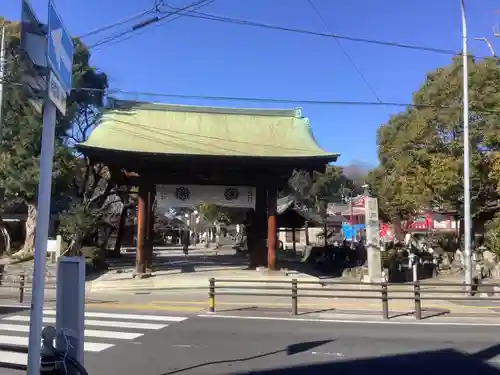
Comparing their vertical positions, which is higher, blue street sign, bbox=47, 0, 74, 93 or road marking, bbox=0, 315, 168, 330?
blue street sign, bbox=47, 0, 74, 93

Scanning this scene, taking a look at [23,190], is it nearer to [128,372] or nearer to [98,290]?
[98,290]

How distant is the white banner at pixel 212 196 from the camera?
2308 centimetres

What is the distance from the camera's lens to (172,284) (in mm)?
19188

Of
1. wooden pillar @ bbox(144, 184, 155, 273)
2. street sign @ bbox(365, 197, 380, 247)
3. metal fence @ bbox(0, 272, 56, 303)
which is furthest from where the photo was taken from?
wooden pillar @ bbox(144, 184, 155, 273)

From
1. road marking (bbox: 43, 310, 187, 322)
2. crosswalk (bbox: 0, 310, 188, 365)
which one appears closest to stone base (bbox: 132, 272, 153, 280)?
crosswalk (bbox: 0, 310, 188, 365)

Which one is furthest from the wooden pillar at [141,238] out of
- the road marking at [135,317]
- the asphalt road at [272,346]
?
the asphalt road at [272,346]

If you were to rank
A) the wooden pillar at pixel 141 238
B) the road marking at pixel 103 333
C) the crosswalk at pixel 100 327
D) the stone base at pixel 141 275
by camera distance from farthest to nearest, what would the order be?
the wooden pillar at pixel 141 238 < the stone base at pixel 141 275 < the road marking at pixel 103 333 < the crosswalk at pixel 100 327

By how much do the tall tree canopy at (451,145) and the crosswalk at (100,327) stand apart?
14347 mm

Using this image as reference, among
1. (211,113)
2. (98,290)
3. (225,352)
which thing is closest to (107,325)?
(225,352)

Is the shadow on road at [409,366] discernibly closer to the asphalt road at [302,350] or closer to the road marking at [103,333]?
the asphalt road at [302,350]

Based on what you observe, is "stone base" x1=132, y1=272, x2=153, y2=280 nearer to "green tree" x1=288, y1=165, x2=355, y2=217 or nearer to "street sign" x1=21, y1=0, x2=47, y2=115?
"street sign" x1=21, y1=0, x2=47, y2=115

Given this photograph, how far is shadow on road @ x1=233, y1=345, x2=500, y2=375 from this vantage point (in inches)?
282

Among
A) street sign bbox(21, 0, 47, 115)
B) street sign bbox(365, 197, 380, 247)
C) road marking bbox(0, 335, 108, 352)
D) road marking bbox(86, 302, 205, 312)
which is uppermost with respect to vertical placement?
street sign bbox(21, 0, 47, 115)

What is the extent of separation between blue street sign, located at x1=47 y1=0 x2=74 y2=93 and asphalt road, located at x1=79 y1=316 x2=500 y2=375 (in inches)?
168
